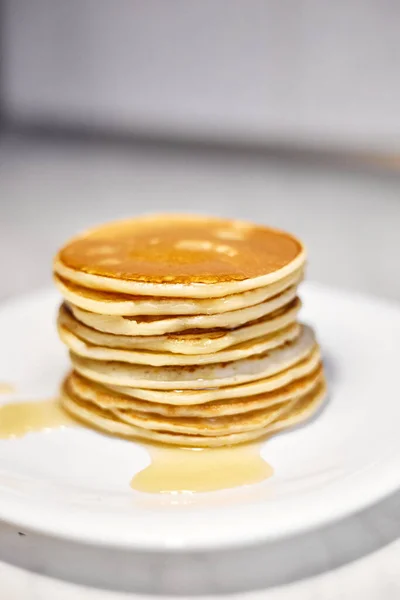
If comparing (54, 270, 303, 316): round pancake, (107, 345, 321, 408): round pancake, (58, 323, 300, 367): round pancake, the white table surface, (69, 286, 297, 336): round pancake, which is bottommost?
the white table surface

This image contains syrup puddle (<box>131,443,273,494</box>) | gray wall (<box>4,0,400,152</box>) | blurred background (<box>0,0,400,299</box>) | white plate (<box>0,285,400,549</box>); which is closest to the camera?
white plate (<box>0,285,400,549</box>)

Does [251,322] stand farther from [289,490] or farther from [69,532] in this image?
[69,532]

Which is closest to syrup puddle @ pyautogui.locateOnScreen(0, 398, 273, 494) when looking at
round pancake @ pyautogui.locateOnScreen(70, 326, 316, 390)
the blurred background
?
round pancake @ pyautogui.locateOnScreen(70, 326, 316, 390)

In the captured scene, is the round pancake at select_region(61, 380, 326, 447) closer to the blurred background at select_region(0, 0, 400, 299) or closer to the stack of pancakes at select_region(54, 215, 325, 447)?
the stack of pancakes at select_region(54, 215, 325, 447)

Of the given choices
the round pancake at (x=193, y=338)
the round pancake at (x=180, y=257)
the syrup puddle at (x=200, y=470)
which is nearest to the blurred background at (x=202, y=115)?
the round pancake at (x=180, y=257)

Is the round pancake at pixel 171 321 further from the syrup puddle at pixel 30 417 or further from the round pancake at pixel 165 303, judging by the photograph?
the syrup puddle at pixel 30 417

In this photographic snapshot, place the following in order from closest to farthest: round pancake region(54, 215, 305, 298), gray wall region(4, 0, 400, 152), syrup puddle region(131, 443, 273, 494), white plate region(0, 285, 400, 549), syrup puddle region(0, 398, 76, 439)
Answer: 1. white plate region(0, 285, 400, 549)
2. syrup puddle region(131, 443, 273, 494)
3. round pancake region(54, 215, 305, 298)
4. syrup puddle region(0, 398, 76, 439)
5. gray wall region(4, 0, 400, 152)

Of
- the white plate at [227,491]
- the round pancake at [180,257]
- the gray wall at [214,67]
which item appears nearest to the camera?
the white plate at [227,491]

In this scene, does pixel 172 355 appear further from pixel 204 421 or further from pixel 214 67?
pixel 214 67

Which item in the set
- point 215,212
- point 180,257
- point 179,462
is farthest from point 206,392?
point 215,212
